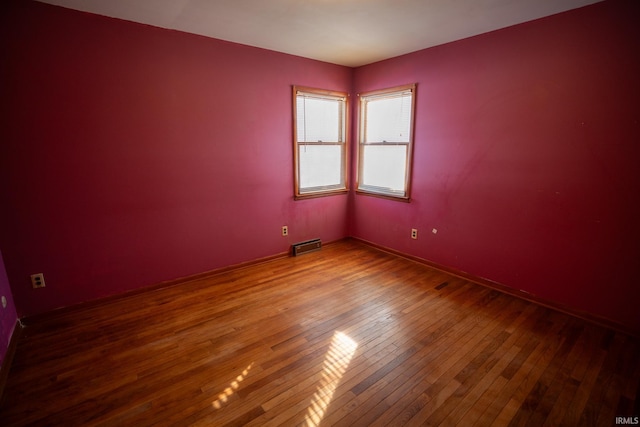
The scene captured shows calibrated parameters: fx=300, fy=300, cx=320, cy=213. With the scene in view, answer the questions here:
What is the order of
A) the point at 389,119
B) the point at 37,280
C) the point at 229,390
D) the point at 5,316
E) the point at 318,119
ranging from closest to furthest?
1. the point at 229,390
2. the point at 5,316
3. the point at 37,280
4. the point at 389,119
5. the point at 318,119

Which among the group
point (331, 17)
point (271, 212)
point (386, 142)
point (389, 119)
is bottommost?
point (271, 212)

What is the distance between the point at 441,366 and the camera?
205 centimetres

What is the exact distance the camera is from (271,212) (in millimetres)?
3887

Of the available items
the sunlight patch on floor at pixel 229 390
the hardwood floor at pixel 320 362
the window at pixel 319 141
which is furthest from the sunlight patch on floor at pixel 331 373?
the window at pixel 319 141

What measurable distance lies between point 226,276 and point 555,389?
306cm

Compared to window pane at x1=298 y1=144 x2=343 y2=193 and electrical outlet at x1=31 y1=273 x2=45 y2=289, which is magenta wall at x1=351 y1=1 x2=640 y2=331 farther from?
electrical outlet at x1=31 y1=273 x2=45 y2=289

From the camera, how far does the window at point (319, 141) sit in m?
3.95

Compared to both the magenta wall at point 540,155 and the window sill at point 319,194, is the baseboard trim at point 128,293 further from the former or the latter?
the magenta wall at point 540,155

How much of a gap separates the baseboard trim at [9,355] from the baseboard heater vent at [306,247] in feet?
8.90

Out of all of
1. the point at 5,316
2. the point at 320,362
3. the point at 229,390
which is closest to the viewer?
the point at 229,390

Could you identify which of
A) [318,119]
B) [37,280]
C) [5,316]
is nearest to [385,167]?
[318,119]

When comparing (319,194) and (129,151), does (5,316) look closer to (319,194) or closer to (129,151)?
(129,151)

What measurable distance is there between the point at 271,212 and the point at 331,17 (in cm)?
224

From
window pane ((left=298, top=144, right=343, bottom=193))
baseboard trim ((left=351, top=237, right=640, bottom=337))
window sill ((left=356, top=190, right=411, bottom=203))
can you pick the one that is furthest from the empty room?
window pane ((left=298, top=144, right=343, bottom=193))
